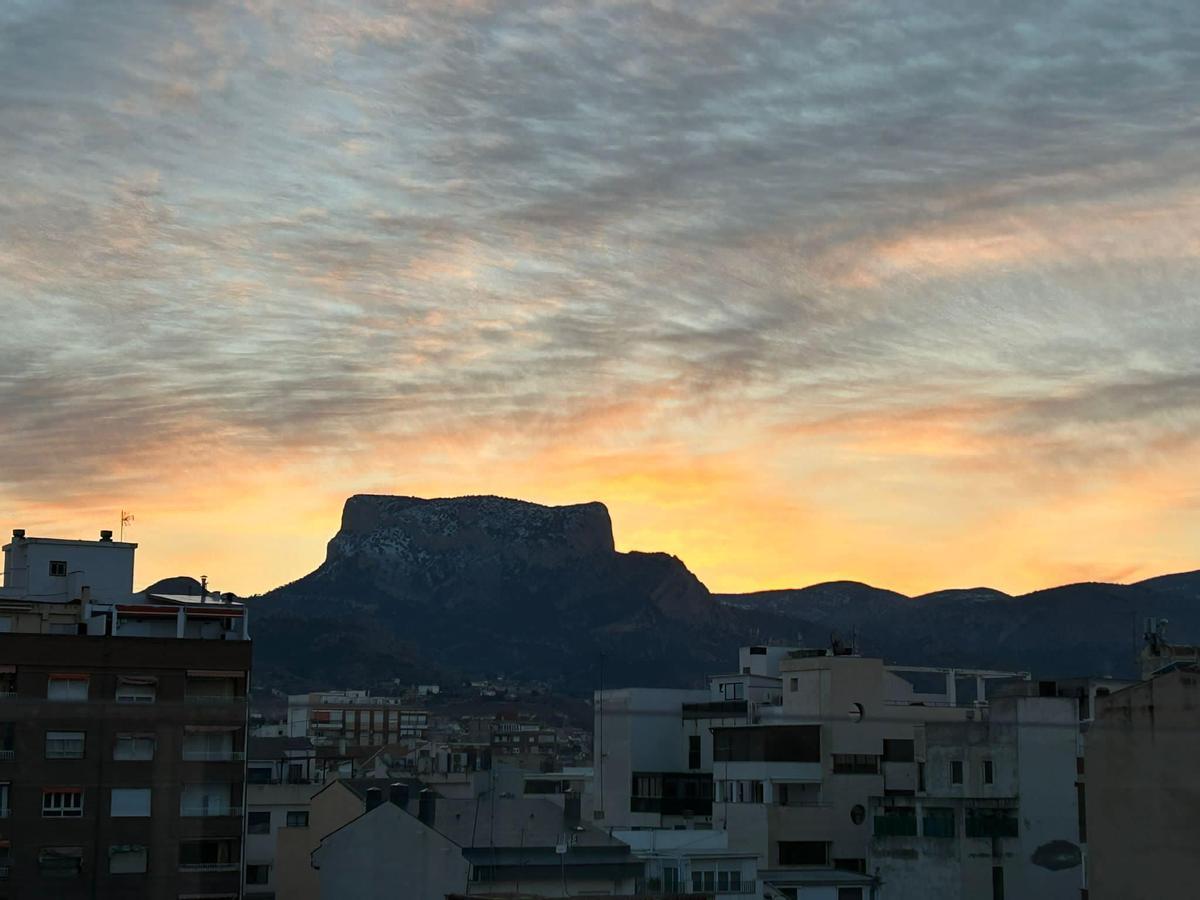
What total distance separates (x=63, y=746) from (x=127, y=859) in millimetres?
2876

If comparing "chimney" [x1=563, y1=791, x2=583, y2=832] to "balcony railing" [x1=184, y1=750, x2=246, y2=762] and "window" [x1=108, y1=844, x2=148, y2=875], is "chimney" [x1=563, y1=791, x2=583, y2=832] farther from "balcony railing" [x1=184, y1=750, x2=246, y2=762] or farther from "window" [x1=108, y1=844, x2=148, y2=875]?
"window" [x1=108, y1=844, x2=148, y2=875]

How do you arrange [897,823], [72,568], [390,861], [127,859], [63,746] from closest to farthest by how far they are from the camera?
[127,859] → [63,746] → [390,861] → [72,568] → [897,823]

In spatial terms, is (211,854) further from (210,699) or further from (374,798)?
(374,798)

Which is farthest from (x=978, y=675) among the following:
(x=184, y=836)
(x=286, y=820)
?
(x=184, y=836)

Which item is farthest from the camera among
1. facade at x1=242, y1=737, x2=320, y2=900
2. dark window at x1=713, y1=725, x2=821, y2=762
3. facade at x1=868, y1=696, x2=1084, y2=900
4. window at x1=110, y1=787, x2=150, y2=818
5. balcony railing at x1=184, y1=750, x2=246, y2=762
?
dark window at x1=713, y1=725, x2=821, y2=762

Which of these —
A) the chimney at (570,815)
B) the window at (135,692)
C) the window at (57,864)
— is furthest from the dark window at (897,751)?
the window at (57,864)

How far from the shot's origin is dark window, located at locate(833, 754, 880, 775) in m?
66.3

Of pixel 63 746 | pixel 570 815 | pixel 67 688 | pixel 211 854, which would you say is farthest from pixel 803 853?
pixel 63 746

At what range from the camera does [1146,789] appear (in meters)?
29.8

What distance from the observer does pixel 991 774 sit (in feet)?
198

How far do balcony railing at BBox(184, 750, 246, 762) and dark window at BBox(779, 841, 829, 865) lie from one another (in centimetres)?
2613

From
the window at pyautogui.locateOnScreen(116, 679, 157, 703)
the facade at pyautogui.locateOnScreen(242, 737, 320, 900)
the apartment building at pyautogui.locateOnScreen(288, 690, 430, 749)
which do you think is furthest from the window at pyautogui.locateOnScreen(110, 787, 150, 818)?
the apartment building at pyautogui.locateOnScreen(288, 690, 430, 749)

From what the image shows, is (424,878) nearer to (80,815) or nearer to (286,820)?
(80,815)

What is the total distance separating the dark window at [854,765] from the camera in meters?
66.3
